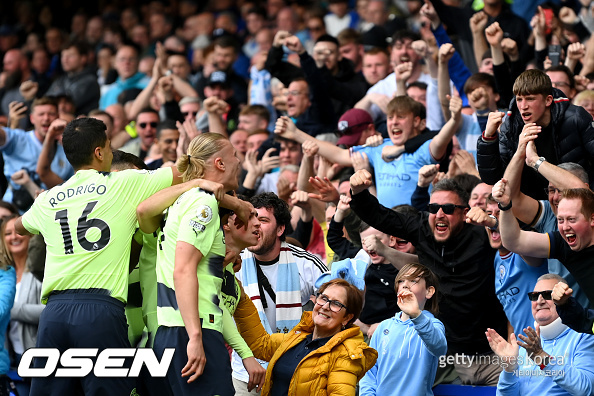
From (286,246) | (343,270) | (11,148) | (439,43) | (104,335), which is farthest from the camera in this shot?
(11,148)

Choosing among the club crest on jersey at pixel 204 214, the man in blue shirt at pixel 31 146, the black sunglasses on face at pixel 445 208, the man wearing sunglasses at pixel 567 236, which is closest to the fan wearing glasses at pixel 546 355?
the man wearing sunglasses at pixel 567 236

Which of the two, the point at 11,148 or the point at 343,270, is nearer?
the point at 343,270

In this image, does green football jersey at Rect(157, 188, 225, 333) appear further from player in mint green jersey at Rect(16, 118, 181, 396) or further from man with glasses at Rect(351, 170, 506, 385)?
man with glasses at Rect(351, 170, 506, 385)

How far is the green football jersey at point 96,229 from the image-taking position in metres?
5.60

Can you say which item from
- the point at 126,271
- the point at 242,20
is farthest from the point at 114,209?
the point at 242,20

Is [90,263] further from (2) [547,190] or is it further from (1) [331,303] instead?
(2) [547,190]

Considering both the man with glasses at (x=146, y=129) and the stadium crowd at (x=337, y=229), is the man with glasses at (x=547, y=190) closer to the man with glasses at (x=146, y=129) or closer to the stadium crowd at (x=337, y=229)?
the stadium crowd at (x=337, y=229)

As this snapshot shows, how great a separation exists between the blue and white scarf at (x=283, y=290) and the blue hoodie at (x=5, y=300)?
213 cm

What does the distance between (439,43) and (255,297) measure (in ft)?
14.5

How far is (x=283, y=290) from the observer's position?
6930mm

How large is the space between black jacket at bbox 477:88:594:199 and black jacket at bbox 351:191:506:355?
56 cm

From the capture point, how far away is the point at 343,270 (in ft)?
21.8

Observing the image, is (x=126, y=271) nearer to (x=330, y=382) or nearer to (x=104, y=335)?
(x=104, y=335)

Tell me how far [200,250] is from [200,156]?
665mm
